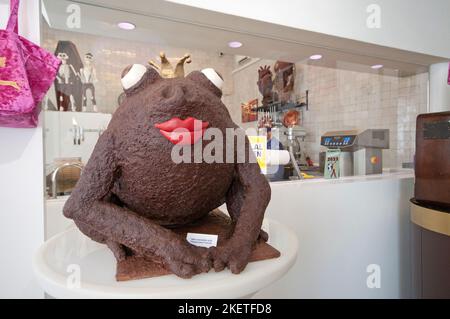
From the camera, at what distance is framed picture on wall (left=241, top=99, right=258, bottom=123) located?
1587 millimetres

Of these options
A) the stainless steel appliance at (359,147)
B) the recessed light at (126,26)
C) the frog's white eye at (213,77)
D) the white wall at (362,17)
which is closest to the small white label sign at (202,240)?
the frog's white eye at (213,77)

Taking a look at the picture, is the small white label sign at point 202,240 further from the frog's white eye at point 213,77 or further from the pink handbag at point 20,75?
the pink handbag at point 20,75

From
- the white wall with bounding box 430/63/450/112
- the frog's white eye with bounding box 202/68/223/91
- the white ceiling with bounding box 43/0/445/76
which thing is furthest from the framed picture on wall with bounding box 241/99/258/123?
the white wall with bounding box 430/63/450/112

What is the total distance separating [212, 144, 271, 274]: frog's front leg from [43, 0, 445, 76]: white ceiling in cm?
77

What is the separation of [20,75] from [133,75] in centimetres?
44

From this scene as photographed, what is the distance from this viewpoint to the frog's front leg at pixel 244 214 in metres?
0.57

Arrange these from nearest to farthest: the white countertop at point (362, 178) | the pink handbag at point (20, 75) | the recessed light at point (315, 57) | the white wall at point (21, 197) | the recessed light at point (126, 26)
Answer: the pink handbag at point (20, 75) < the white wall at point (21, 197) < the recessed light at point (126, 26) < the white countertop at point (362, 178) < the recessed light at point (315, 57)

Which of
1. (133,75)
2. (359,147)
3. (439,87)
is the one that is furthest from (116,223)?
(439,87)

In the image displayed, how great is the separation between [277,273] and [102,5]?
1128 mm

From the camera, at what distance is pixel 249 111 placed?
1.60 m

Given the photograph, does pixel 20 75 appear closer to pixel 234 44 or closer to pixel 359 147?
pixel 234 44

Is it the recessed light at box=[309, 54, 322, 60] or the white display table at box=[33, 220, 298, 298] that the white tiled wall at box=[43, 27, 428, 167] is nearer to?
the recessed light at box=[309, 54, 322, 60]

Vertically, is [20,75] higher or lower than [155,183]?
higher

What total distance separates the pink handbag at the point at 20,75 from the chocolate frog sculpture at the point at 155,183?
405mm
